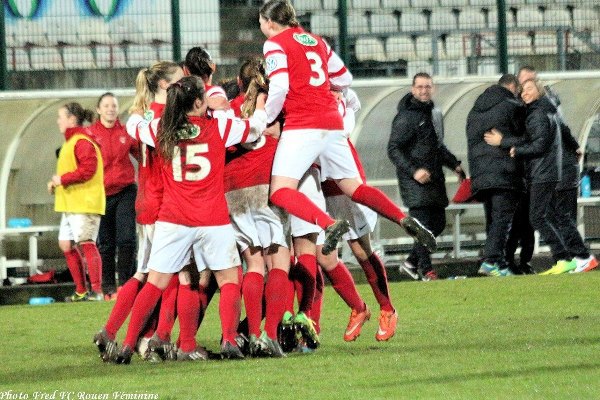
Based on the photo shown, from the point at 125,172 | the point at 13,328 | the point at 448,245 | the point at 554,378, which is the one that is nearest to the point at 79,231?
the point at 125,172

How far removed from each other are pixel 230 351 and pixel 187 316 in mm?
333

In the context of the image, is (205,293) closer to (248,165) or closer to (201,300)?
(201,300)

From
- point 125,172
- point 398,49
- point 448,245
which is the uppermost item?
point 398,49

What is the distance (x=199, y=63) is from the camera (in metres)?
9.00

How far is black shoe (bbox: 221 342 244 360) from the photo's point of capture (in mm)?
8609

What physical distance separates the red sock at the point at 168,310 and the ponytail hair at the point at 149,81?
3.43 feet

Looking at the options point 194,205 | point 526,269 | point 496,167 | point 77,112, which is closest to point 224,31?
point 77,112

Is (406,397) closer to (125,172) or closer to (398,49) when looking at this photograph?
(125,172)

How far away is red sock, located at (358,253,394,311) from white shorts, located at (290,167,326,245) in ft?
1.74

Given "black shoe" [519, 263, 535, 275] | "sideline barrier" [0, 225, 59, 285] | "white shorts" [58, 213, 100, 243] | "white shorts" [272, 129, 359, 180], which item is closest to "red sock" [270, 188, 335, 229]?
"white shorts" [272, 129, 359, 180]

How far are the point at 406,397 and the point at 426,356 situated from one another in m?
1.66

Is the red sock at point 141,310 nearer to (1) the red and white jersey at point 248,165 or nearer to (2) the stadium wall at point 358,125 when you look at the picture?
(1) the red and white jersey at point 248,165

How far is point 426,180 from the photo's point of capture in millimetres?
14867

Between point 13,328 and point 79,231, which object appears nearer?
point 13,328
